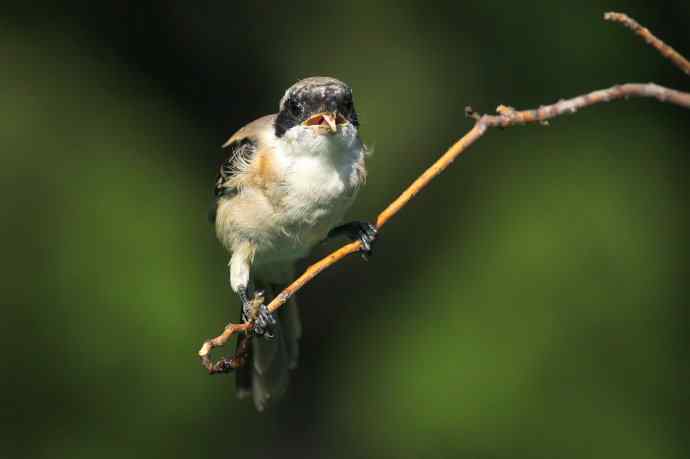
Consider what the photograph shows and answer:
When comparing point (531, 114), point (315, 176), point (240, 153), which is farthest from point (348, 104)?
point (531, 114)

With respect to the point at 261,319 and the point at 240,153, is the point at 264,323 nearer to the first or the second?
the point at 261,319

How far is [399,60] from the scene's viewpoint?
559 cm

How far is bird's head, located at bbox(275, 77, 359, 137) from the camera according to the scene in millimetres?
3385

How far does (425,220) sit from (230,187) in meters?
1.86

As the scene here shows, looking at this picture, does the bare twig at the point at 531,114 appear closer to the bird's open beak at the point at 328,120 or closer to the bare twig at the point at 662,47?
the bare twig at the point at 662,47

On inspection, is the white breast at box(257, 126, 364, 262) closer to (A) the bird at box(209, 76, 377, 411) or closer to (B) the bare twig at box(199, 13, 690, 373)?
(A) the bird at box(209, 76, 377, 411)

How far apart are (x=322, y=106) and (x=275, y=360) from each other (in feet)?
4.78

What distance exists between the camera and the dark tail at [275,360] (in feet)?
14.5

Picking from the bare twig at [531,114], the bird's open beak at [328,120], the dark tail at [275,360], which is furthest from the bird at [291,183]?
the bare twig at [531,114]

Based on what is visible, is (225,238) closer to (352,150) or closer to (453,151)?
Answer: (352,150)

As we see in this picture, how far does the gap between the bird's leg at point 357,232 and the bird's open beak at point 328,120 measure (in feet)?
Result: 1.81

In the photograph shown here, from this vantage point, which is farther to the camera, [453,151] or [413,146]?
[413,146]

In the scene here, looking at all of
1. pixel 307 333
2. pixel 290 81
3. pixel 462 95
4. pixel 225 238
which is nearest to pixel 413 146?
pixel 462 95

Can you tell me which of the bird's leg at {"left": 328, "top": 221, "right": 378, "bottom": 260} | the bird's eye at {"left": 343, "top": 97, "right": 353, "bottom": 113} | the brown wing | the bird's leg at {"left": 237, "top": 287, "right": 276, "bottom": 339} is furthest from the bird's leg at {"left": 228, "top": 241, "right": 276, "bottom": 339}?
the bird's eye at {"left": 343, "top": 97, "right": 353, "bottom": 113}
